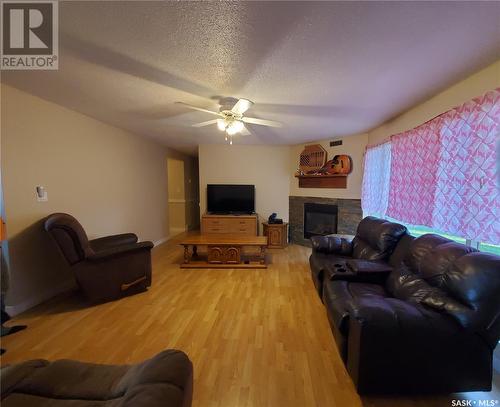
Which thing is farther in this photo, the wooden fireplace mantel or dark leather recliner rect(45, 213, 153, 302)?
the wooden fireplace mantel

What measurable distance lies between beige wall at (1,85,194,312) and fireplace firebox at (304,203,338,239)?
11.8 feet

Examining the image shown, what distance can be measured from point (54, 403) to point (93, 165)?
313cm

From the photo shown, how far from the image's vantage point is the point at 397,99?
2.43m

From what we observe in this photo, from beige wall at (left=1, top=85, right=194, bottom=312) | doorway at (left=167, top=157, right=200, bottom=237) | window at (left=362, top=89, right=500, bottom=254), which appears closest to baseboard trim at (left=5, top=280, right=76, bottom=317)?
beige wall at (left=1, top=85, right=194, bottom=312)

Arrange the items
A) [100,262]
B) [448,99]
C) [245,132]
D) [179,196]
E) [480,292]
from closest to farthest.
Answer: [480,292] < [448,99] < [100,262] < [245,132] < [179,196]

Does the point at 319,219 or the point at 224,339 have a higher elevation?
the point at 319,219

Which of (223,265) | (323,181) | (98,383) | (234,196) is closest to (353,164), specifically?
(323,181)

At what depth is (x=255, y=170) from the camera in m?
5.39

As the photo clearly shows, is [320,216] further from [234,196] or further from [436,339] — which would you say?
[436,339]

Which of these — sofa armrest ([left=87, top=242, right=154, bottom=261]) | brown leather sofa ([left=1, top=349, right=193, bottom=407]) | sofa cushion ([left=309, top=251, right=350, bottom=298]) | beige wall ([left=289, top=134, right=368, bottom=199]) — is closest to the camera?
brown leather sofa ([left=1, top=349, right=193, bottom=407])

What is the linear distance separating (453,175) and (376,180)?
4.90 feet

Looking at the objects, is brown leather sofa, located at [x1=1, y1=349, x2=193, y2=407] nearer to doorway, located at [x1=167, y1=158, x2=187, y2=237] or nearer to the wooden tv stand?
the wooden tv stand

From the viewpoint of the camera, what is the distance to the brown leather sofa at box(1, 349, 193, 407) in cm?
71

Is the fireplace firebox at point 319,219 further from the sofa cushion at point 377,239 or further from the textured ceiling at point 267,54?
the textured ceiling at point 267,54
